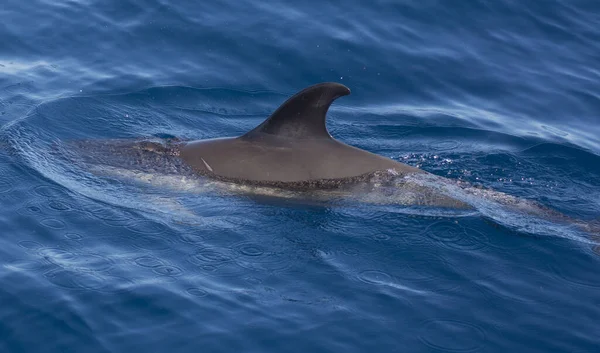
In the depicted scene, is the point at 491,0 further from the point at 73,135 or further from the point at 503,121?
the point at 73,135

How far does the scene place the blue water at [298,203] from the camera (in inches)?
341

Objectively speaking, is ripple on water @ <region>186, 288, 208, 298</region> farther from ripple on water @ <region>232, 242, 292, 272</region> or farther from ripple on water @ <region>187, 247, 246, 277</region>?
ripple on water @ <region>232, 242, 292, 272</region>

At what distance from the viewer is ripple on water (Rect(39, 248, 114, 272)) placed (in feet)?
30.6

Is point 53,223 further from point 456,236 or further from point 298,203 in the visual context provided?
point 456,236

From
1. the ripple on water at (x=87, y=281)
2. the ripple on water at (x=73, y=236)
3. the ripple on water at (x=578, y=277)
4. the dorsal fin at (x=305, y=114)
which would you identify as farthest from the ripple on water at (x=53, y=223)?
the ripple on water at (x=578, y=277)

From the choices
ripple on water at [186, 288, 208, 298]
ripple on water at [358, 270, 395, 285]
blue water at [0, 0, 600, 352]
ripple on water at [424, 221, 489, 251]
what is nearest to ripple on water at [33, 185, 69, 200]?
blue water at [0, 0, 600, 352]

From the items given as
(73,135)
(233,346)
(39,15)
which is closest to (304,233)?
(233,346)

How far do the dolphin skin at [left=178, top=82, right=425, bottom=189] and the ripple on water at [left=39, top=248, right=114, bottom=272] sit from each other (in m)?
2.53

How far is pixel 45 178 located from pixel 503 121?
844 cm

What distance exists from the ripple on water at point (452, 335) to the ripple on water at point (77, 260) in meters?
3.57

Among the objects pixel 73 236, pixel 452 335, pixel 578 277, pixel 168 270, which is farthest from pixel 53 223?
pixel 578 277

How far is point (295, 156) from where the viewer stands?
11.5m

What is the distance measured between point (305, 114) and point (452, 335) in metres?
4.02

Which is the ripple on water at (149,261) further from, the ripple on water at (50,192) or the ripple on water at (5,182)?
the ripple on water at (5,182)
